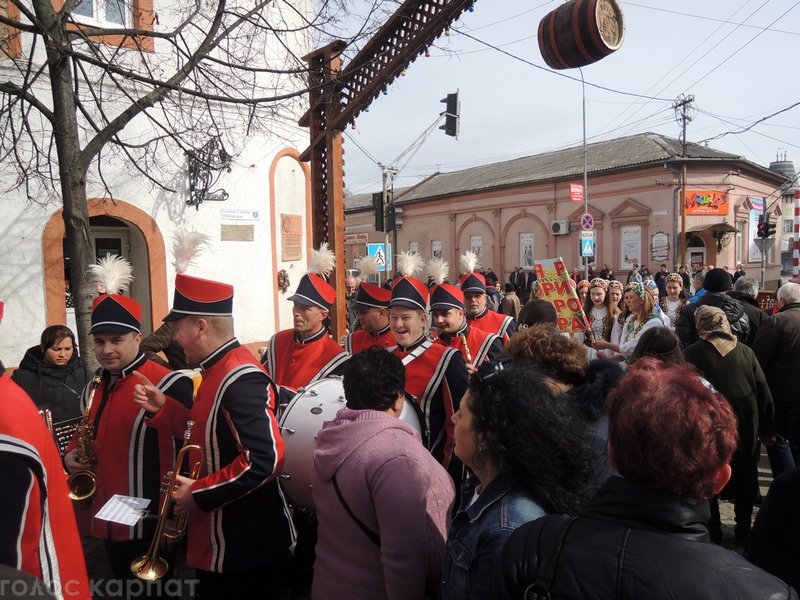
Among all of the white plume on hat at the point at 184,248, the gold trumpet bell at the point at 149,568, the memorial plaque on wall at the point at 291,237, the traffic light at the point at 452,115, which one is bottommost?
the gold trumpet bell at the point at 149,568

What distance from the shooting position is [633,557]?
3.98 ft

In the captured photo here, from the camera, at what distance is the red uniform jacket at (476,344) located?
4.70 m

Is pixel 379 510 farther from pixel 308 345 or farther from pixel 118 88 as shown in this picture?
pixel 118 88

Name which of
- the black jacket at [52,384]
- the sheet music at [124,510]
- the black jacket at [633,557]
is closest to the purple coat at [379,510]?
the black jacket at [633,557]

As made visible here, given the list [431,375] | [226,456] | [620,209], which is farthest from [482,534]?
[620,209]

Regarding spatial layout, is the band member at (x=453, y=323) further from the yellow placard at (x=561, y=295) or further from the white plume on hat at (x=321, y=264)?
the yellow placard at (x=561, y=295)

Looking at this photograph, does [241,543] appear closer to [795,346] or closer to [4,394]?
[4,394]

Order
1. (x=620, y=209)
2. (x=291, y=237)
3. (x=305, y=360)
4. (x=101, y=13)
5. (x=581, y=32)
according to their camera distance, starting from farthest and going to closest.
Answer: (x=620, y=209) < (x=291, y=237) < (x=101, y=13) < (x=581, y=32) < (x=305, y=360)

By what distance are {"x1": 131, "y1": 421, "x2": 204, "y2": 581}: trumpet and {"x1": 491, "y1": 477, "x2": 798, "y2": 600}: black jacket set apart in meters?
1.67

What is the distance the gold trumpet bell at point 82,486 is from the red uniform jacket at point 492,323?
4013 mm

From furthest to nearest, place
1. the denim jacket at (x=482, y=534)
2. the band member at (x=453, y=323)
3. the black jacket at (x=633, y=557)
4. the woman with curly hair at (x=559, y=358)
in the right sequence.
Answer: the band member at (x=453, y=323), the woman with curly hair at (x=559, y=358), the denim jacket at (x=482, y=534), the black jacket at (x=633, y=557)

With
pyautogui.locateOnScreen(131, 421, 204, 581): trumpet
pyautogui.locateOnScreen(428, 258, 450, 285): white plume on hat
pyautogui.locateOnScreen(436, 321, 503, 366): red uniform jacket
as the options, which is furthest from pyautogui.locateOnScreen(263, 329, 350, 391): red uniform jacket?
pyautogui.locateOnScreen(428, 258, 450, 285): white plume on hat

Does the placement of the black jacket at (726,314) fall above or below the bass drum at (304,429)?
above

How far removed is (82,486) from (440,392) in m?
2.06
